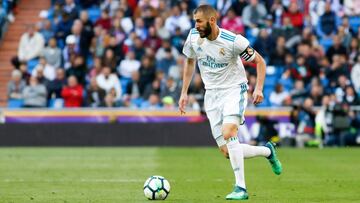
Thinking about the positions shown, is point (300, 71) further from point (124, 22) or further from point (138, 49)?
point (124, 22)

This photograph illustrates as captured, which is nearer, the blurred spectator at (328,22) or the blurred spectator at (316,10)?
the blurred spectator at (328,22)

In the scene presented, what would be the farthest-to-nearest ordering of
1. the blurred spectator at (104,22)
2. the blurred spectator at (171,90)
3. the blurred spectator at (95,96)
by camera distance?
the blurred spectator at (104,22) → the blurred spectator at (95,96) → the blurred spectator at (171,90)

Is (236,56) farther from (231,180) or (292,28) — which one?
(292,28)

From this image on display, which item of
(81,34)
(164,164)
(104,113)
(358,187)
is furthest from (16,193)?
(81,34)

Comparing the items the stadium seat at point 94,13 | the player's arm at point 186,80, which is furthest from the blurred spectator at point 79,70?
the player's arm at point 186,80

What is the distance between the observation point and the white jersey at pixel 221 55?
11.8m

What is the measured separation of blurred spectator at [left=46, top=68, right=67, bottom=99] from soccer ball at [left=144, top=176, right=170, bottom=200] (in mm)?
16715

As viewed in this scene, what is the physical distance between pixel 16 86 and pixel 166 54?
4.39 metres

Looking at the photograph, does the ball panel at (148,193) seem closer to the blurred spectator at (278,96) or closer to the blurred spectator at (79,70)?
the blurred spectator at (278,96)

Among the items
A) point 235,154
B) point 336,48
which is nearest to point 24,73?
point 336,48

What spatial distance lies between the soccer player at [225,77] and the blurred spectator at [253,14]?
17.4 metres

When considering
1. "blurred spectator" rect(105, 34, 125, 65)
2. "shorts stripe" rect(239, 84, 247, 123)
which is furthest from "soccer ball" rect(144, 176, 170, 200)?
"blurred spectator" rect(105, 34, 125, 65)

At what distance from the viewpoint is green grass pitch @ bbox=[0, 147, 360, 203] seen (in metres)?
12.0

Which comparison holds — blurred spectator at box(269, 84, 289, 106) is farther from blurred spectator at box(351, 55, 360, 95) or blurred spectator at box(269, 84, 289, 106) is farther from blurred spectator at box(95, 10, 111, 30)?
blurred spectator at box(95, 10, 111, 30)
